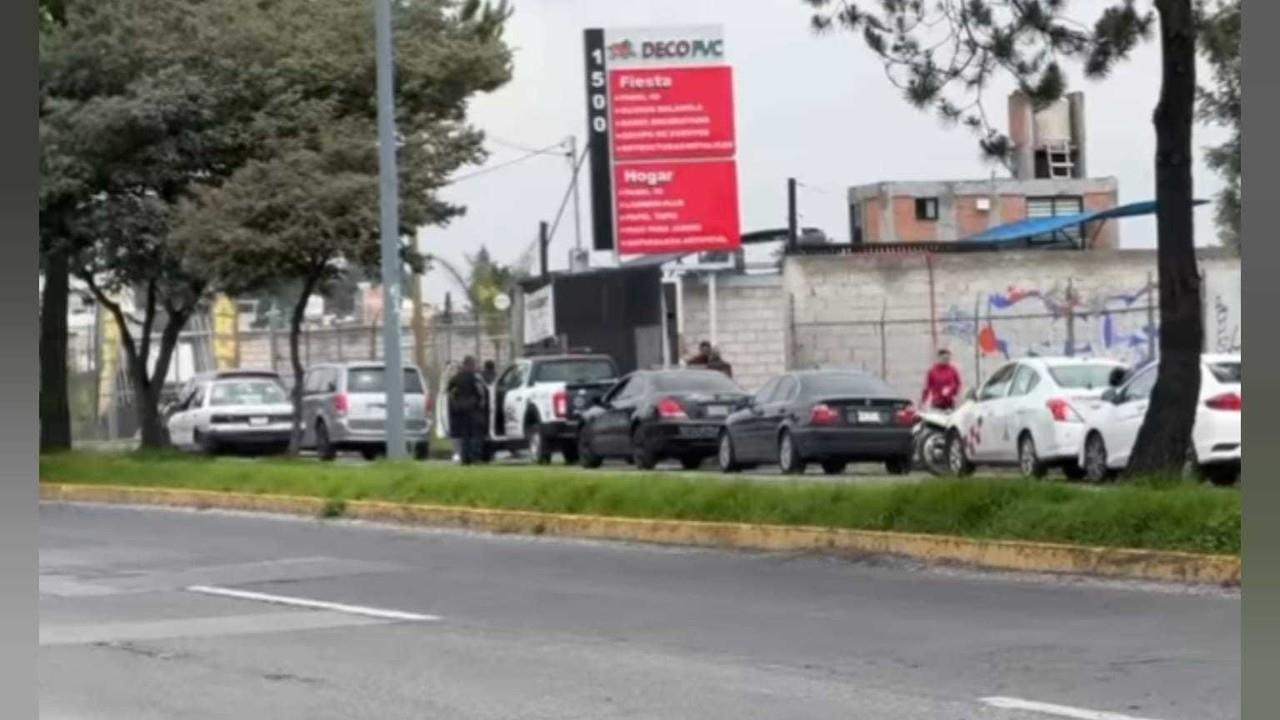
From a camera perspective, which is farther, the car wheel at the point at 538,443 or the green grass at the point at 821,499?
the car wheel at the point at 538,443

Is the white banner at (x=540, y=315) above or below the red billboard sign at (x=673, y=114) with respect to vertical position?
below

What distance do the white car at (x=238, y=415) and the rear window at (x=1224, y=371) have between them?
22.2 meters

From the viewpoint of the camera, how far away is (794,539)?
17594mm

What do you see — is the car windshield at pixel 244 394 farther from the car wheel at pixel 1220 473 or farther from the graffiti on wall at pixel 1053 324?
the car wheel at pixel 1220 473

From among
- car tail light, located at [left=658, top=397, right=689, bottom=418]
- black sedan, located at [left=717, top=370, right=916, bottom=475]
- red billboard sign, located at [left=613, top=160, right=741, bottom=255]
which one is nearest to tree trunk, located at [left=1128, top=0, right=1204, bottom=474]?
black sedan, located at [left=717, top=370, right=916, bottom=475]

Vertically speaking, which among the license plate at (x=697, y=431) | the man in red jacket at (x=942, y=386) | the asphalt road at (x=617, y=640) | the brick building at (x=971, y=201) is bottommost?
the asphalt road at (x=617, y=640)

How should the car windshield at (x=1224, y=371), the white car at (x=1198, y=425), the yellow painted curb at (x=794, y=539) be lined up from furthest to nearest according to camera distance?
the car windshield at (x=1224, y=371) → the white car at (x=1198, y=425) → the yellow painted curb at (x=794, y=539)

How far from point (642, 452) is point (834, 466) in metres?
3.88

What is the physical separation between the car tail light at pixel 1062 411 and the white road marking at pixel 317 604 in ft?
36.7

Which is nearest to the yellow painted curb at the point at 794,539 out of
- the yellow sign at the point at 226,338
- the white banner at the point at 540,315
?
the white banner at the point at 540,315

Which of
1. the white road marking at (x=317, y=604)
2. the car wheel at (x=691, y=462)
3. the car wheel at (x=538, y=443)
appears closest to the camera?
the white road marking at (x=317, y=604)

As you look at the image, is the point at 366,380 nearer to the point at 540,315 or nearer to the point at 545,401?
the point at 545,401

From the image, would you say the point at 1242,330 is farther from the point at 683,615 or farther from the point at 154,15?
the point at 154,15

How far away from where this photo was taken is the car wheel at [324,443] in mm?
38094
